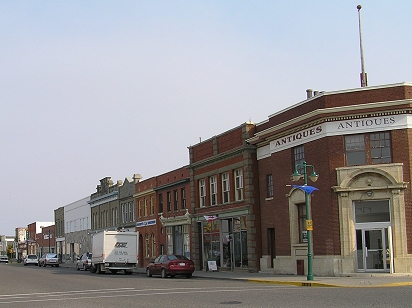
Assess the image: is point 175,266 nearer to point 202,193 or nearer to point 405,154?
point 202,193

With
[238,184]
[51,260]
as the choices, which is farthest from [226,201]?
[51,260]

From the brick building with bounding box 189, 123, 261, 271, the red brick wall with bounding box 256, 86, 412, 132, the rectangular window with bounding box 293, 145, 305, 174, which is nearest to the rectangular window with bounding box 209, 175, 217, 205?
the brick building with bounding box 189, 123, 261, 271

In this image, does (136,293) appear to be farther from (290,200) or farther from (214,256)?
(214,256)

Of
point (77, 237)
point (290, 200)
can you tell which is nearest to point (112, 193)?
point (77, 237)

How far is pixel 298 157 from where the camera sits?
33.5m

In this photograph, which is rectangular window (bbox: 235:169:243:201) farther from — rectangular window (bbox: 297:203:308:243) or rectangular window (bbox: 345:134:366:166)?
rectangular window (bbox: 345:134:366:166)

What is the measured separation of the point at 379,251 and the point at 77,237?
61009 millimetres

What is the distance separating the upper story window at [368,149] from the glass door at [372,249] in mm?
3393

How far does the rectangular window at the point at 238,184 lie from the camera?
3944 centimetres

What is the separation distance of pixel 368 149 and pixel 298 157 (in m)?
4.64

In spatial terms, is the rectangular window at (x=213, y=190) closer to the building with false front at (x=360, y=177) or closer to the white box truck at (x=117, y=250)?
the white box truck at (x=117, y=250)

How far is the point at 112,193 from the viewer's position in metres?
67.9

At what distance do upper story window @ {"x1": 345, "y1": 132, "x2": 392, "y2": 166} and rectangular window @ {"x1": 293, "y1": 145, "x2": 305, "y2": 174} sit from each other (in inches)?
129

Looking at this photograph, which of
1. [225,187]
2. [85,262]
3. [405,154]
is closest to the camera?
[405,154]
